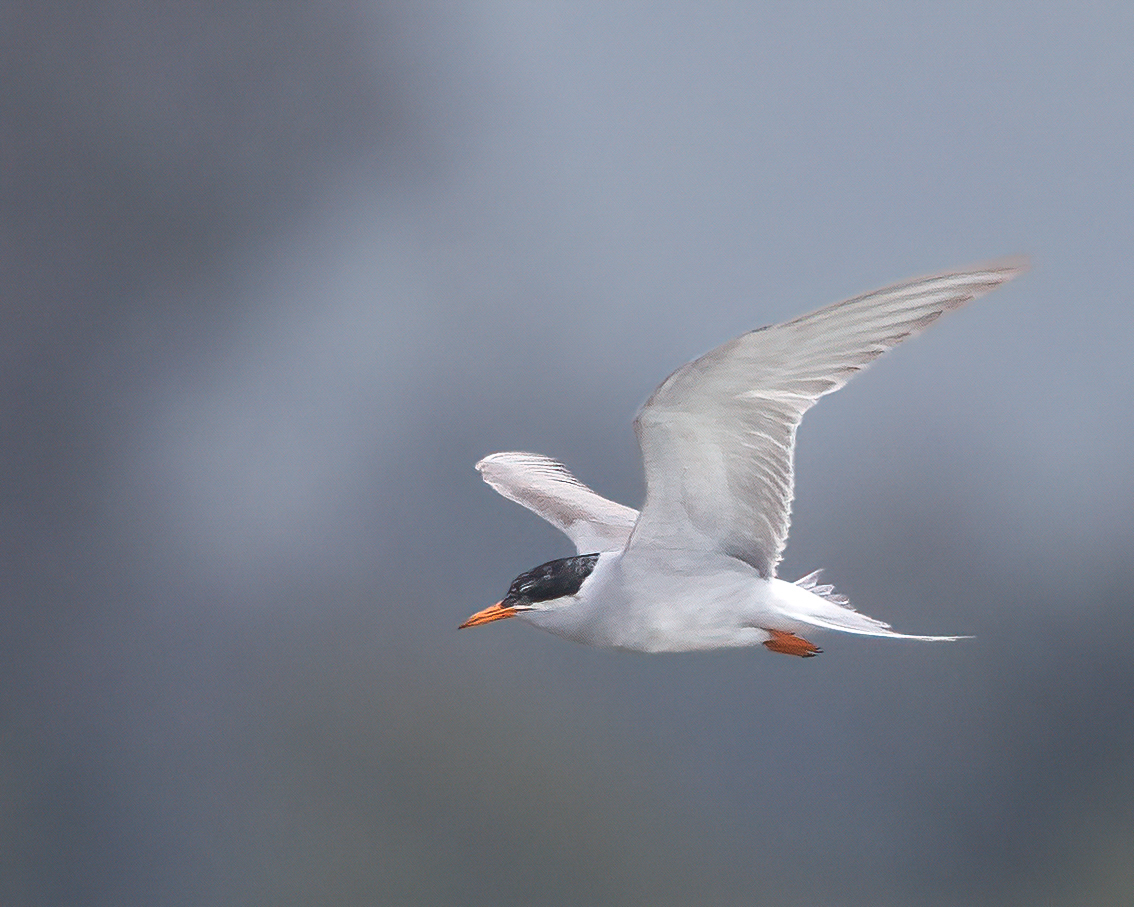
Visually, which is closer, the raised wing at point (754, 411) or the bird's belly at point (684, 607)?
the raised wing at point (754, 411)

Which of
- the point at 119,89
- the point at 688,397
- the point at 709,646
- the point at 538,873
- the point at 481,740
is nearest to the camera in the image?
the point at 688,397

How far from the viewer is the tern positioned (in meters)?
2.14

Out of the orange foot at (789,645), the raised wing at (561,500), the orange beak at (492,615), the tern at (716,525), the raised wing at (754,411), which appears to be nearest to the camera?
the raised wing at (754,411)

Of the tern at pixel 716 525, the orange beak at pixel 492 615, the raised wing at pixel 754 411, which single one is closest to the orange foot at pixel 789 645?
the tern at pixel 716 525

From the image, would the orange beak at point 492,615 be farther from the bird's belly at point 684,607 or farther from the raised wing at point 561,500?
the raised wing at point 561,500

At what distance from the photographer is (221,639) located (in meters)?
25.1

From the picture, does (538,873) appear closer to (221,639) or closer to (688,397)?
(221,639)

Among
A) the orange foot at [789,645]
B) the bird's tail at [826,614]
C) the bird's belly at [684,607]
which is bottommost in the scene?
the orange foot at [789,645]

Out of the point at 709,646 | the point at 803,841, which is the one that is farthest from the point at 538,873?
the point at 709,646

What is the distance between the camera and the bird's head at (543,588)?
7.68 ft

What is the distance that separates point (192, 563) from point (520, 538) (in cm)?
865

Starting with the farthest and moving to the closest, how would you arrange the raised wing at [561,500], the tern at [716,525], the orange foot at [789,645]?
the raised wing at [561,500], the orange foot at [789,645], the tern at [716,525]

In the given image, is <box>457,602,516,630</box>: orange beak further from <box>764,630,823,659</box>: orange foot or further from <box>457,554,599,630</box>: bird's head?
<box>764,630,823,659</box>: orange foot

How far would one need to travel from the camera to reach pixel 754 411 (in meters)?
2.22
